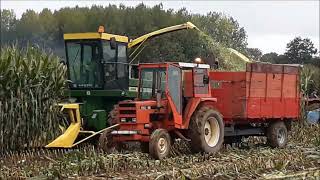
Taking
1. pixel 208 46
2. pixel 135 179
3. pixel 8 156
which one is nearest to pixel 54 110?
pixel 8 156

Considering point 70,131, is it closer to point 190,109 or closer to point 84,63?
point 84,63

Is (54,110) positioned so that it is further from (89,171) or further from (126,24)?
(126,24)

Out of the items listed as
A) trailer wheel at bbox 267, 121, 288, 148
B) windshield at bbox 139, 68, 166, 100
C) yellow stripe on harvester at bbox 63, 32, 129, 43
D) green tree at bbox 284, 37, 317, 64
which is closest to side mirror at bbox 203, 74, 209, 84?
windshield at bbox 139, 68, 166, 100

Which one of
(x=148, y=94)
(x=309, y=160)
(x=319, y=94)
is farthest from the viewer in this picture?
(x=319, y=94)

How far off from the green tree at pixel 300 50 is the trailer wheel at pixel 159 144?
38756 mm

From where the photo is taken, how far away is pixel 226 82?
13.1m

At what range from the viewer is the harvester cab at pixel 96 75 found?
1262 centimetres

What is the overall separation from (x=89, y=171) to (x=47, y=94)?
4.26 metres

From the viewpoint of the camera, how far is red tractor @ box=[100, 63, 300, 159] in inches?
434

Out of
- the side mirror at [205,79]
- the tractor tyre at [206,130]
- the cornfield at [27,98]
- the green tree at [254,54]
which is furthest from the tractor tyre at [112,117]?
the green tree at [254,54]

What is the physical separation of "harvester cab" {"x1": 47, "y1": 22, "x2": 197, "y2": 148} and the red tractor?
2.90 feet

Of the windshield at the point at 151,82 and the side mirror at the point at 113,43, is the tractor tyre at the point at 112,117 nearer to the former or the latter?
the windshield at the point at 151,82

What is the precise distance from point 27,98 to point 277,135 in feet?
20.1

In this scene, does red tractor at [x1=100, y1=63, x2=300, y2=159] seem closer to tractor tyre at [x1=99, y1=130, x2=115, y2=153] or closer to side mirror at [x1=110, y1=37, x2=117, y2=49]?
tractor tyre at [x1=99, y1=130, x2=115, y2=153]
